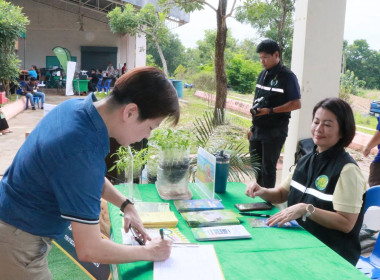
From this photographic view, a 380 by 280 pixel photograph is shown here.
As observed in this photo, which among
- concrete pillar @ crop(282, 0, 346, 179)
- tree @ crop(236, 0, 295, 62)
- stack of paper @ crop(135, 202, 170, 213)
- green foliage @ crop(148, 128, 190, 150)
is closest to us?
stack of paper @ crop(135, 202, 170, 213)

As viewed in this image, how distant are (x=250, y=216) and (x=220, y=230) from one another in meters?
0.24

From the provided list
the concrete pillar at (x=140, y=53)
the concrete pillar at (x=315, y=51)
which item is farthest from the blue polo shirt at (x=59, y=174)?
the concrete pillar at (x=140, y=53)

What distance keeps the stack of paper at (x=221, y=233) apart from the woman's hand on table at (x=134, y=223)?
19cm

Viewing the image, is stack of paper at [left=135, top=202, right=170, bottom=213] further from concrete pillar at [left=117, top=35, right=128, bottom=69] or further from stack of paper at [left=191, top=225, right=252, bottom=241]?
concrete pillar at [left=117, top=35, right=128, bottom=69]

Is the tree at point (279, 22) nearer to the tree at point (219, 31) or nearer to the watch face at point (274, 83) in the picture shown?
the tree at point (219, 31)

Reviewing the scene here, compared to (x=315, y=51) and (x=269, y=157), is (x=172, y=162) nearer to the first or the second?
(x=269, y=157)

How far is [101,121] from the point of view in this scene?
105 centimetres

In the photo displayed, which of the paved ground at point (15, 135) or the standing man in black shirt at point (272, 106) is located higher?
the standing man in black shirt at point (272, 106)

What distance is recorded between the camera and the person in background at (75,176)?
98cm

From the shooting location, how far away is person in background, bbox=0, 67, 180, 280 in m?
0.98

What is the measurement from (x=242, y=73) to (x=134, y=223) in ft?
41.7

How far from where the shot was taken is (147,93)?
1.04 meters

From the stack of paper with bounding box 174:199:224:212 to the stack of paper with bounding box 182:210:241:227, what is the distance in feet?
0.14

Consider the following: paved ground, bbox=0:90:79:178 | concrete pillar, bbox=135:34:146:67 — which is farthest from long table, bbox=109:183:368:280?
concrete pillar, bbox=135:34:146:67
